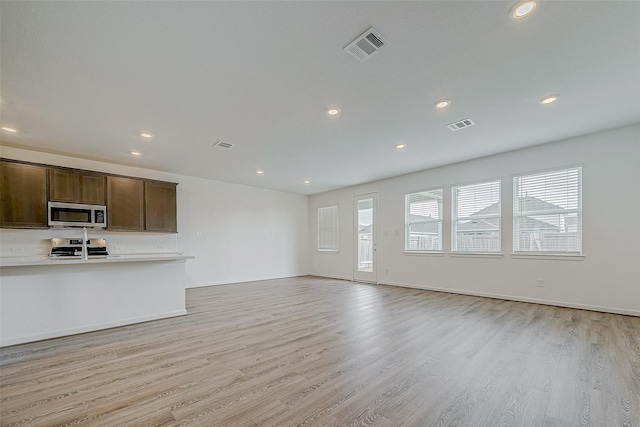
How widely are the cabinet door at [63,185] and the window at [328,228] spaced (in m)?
5.94

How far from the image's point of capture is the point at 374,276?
7.07 metres

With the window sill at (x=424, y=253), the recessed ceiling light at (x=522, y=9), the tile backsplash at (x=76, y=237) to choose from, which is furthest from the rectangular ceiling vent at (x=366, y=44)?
the tile backsplash at (x=76, y=237)

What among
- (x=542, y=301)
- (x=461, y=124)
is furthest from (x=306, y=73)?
(x=542, y=301)

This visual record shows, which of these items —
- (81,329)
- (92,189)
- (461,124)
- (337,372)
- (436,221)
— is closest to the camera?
(337,372)

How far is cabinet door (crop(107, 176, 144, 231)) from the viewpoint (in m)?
5.06

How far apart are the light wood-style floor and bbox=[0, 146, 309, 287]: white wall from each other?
2.61 metres

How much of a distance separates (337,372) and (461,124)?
3510mm

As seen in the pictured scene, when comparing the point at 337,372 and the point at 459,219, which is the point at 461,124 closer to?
the point at 459,219

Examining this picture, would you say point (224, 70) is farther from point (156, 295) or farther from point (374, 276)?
point (374, 276)

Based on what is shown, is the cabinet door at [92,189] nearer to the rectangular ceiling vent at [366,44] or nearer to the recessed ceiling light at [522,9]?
the rectangular ceiling vent at [366,44]

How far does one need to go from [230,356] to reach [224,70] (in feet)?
9.07

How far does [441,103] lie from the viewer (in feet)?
10.2

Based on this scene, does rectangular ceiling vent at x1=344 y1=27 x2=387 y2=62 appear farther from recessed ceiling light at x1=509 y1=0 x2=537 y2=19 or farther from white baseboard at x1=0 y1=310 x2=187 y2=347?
white baseboard at x1=0 y1=310 x2=187 y2=347

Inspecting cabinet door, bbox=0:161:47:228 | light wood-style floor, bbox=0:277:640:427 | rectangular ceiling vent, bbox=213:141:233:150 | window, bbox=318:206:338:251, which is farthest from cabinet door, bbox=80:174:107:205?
window, bbox=318:206:338:251
